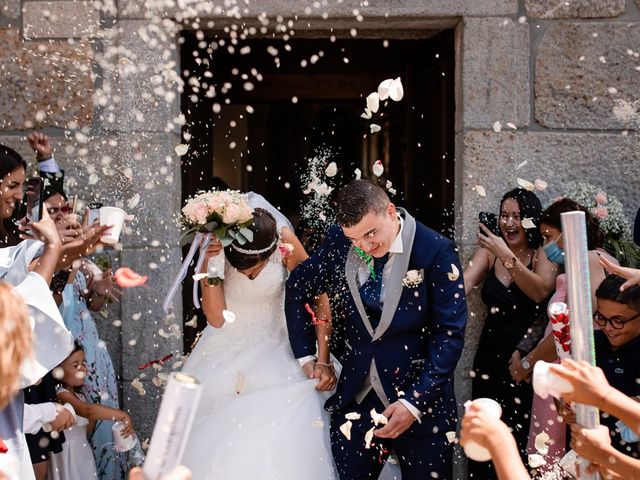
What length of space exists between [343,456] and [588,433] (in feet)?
6.05

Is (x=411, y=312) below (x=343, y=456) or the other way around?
the other way around

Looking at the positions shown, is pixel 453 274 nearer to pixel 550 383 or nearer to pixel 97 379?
pixel 550 383

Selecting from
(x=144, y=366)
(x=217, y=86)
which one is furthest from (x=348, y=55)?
(x=144, y=366)

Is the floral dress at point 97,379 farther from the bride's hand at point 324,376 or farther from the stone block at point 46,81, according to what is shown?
the bride's hand at point 324,376

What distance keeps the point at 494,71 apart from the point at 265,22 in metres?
1.43

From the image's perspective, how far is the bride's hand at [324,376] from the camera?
4145 mm

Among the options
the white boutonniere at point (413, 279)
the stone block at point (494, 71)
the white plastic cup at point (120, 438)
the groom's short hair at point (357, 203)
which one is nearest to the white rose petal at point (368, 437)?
the white boutonniere at point (413, 279)

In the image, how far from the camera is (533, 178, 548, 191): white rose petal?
5.01 metres

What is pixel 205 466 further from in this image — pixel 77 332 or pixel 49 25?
pixel 49 25

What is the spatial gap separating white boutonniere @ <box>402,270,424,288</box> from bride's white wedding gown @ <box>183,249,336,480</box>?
Result: 0.76 meters

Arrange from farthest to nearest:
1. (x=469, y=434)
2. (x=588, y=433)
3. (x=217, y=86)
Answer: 1. (x=217, y=86)
2. (x=588, y=433)
3. (x=469, y=434)

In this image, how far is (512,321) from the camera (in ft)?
15.7

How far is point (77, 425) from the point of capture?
4336 mm

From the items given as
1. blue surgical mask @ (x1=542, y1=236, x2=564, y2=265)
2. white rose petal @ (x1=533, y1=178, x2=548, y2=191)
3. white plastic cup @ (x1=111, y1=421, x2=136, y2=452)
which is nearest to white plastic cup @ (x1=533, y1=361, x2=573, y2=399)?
blue surgical mask @ (x1=542, y1=236, x2=564, y2=265)
